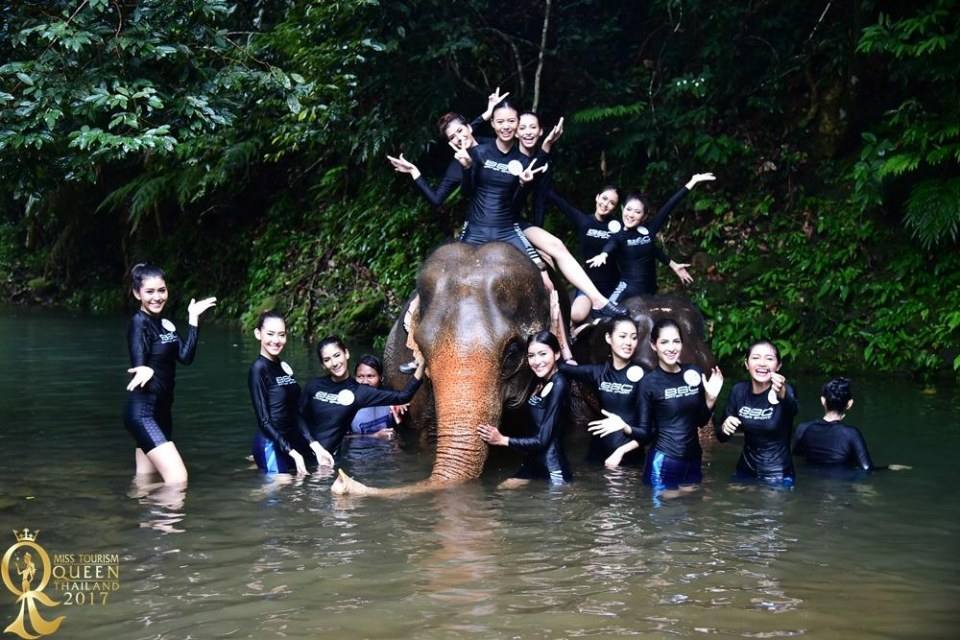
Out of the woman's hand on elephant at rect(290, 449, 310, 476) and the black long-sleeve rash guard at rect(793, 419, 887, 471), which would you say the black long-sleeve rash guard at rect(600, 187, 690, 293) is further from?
the woman's hand on elephant at rect(290, 449, 310, 476)

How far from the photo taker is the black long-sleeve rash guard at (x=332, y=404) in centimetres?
910

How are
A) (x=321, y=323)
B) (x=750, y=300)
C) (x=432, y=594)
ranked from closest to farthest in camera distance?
(x=432, y=594) → (x=750, y=300) → (x=321, y=323)

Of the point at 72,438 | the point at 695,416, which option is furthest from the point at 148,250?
the point at 695,416

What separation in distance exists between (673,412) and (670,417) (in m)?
0.04

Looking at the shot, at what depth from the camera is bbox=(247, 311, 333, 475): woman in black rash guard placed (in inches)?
334

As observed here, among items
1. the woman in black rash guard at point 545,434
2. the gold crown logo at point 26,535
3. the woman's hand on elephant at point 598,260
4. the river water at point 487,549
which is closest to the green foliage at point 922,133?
the river water at point 487,549

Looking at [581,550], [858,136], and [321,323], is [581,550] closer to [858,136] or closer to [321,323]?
[858,136]

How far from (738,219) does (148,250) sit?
1383cm

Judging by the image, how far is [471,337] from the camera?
8.73 metres

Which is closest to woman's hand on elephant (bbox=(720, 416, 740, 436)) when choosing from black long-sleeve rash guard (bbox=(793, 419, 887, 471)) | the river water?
the river water

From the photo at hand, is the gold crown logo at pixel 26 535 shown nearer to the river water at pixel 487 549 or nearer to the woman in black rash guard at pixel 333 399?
the river water at pixel 487 549

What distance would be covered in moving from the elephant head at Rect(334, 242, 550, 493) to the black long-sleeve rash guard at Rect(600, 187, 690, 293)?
155cm

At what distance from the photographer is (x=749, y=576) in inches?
236

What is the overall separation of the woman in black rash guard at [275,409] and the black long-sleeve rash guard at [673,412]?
7.49 ft
